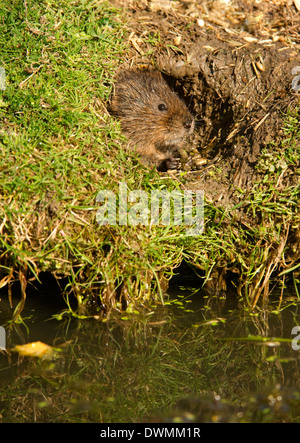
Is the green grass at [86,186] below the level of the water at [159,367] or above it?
above

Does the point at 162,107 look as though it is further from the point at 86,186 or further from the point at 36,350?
the point at 36,350

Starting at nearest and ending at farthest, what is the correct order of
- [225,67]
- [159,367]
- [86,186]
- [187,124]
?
1. [159,367]
2. [86,186]
3. [225,67]
4. [187,124]

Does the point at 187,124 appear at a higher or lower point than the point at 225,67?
lower

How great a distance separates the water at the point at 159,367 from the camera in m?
2.50

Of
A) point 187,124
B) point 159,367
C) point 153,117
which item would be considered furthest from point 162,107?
point 159,367

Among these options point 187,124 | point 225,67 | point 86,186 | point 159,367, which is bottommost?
point 159,367

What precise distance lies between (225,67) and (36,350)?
2746 mm

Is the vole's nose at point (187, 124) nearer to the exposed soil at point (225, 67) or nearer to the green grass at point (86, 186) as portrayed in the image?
the exposed soil at point (225, 67)

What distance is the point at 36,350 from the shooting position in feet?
9.57

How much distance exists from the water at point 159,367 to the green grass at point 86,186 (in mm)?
212

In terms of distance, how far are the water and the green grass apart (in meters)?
0.21

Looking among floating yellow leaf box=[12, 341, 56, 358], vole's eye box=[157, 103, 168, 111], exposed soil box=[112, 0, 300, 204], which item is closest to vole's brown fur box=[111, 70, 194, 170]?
vole's eye box=[157, 103, 168, 111]

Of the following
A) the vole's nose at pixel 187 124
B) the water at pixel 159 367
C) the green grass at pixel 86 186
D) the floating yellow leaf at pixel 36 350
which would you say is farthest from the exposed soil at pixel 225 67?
the floating yellow leaf at pixel 36 350
